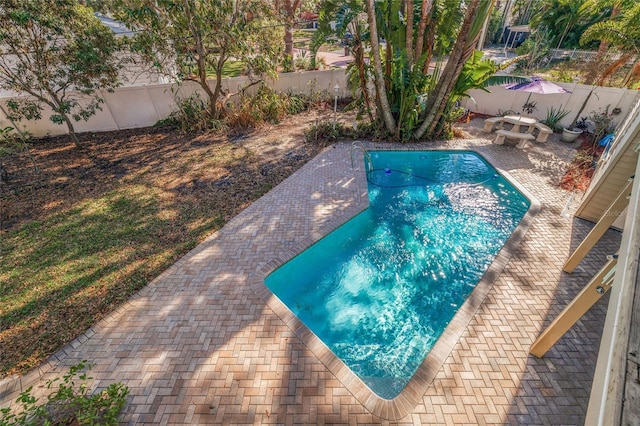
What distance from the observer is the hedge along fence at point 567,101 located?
11.7 meters

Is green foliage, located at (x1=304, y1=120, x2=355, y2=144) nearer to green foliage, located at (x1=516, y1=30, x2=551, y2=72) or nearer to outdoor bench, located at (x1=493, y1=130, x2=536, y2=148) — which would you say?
outdoor bench, located at (x1=493, y1=130, x2=536, y2=148)

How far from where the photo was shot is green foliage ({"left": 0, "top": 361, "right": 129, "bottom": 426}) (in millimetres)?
3809

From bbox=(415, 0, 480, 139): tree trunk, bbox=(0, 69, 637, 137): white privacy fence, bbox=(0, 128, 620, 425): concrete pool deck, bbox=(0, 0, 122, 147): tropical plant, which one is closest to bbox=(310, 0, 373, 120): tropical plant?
bbox=(415, 0, 480, 139): tree trunk

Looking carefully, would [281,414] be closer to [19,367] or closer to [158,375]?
[158,375]

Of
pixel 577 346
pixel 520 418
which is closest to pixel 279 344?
pixel 520 418

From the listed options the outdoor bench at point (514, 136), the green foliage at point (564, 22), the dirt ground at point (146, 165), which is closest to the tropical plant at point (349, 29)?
the dirt ground at point (146, 165)

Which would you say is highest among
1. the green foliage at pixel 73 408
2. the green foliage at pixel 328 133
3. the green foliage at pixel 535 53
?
the green foliage at pixel 535 53

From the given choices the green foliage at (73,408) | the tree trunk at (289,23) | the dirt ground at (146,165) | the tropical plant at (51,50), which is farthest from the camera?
the tree trunk at (289,23)

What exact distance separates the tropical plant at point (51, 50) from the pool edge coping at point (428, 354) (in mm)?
10620

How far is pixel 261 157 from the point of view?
11.6 metres

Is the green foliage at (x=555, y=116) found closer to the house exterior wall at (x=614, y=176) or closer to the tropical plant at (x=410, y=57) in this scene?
the tropical plant at (x=410, y=57)

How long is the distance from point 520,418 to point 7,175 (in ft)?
52.1

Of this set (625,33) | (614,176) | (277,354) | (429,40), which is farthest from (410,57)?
(277,354)

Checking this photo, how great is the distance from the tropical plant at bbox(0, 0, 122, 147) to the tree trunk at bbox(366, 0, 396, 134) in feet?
31.7
